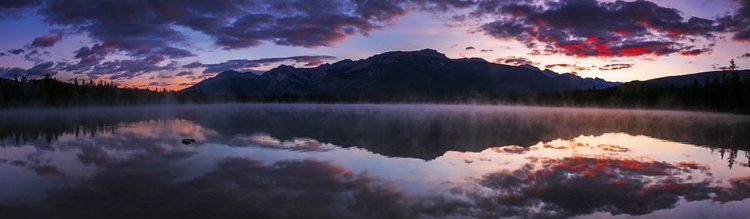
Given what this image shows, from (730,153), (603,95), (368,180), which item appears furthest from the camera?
(603,95)

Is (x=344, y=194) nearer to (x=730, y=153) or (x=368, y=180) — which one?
(x=368, y=180)

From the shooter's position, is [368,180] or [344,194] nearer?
[344,194]

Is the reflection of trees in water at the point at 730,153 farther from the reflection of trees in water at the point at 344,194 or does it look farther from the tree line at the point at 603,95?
the tree line at the point at 603,95

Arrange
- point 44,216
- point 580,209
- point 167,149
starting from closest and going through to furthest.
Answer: point 44,216 → point 580,209 → point 167,149

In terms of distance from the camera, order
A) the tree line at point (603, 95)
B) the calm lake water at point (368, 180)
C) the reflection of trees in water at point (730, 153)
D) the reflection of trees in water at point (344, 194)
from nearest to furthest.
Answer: the reflection of trees in water at point (344, 194) < the calm lake water at point (368, 180) < the reflection of trees in water at point (730, 153) < the tree line at point (603, 95)

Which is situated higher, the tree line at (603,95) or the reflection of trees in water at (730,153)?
the tree line at (603,95)

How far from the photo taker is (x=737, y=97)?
9950cm

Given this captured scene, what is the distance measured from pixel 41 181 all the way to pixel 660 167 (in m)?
28.0

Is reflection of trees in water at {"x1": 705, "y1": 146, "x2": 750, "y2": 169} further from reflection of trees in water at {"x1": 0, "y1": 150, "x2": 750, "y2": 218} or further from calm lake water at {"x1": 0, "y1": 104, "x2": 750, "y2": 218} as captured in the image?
reflection of trees in water at {"x1": 0, "y1": 150, "x2": 750, "y2": 218}

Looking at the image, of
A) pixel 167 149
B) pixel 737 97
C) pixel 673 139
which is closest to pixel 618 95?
pixel 737 97

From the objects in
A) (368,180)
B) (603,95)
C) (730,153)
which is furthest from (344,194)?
(603,95)

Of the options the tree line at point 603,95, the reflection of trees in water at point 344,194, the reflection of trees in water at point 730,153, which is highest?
the tree line at point 603,95

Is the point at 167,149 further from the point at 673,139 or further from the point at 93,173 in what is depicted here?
the point at 673,139

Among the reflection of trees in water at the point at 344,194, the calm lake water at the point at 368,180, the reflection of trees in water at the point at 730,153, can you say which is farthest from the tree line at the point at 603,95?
the reflection of trees in water at the point at 344,194
